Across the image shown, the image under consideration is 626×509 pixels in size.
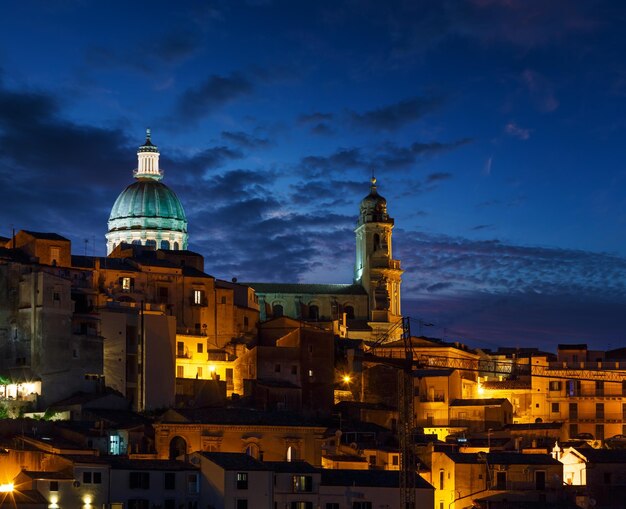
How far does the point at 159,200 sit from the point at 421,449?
40.1 m

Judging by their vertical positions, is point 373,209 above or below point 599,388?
above

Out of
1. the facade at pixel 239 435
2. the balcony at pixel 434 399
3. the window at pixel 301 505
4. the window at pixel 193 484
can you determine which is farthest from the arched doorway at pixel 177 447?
the balcony at pixel 434 399

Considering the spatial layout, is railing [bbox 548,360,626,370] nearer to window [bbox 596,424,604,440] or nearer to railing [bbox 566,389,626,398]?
railing [bbox 566,389,626,398]

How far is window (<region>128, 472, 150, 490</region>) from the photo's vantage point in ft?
195

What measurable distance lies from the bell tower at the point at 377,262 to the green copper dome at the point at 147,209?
14.4m

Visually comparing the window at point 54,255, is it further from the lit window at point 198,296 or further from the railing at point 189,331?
the lit window at point 198,296

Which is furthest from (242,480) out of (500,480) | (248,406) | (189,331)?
(189,331)

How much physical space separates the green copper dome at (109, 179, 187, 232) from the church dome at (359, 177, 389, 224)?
49.8ft

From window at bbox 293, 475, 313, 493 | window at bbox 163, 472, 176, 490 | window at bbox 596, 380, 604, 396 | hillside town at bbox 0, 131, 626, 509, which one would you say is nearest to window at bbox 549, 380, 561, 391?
hillside town at bbox 0, 131, 626, 509

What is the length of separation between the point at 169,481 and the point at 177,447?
876 cm

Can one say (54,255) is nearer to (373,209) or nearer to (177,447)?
(177,447)

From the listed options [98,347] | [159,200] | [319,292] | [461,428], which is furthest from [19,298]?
[319,292]

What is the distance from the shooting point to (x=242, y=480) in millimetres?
59938

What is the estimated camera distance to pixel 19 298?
75.1 meters
